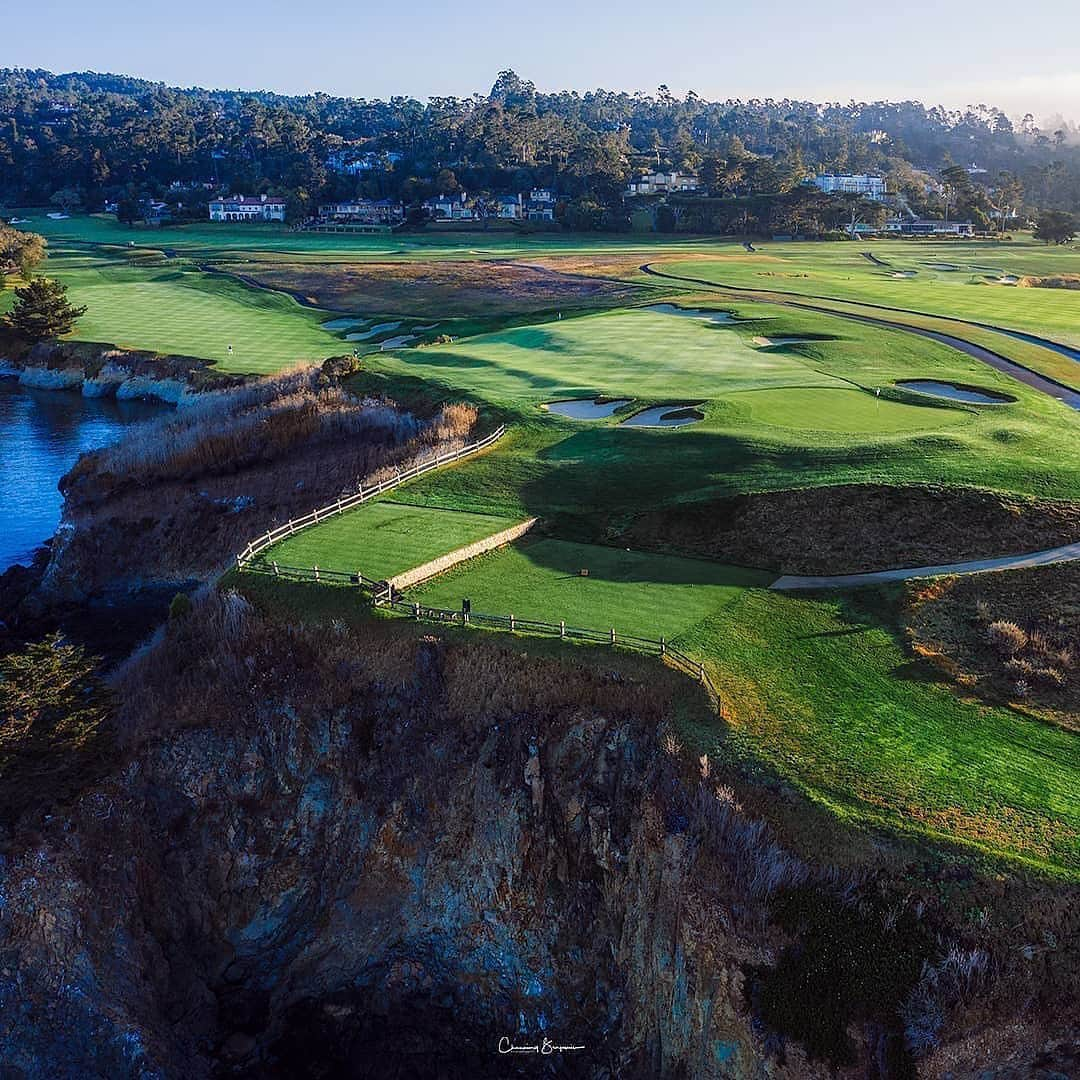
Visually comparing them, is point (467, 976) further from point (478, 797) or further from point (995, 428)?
point (995, 428)

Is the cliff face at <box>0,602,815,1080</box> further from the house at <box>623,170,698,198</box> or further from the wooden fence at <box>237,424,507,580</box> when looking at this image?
the house at <box>623,170,698,198</box>

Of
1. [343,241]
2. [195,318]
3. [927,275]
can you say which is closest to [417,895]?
[195,318]

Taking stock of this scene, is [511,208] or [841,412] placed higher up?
[511,208]

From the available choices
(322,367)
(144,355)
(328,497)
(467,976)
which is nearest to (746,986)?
(467,976)

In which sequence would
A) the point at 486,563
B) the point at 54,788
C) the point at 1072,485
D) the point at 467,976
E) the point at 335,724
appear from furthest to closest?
1. the point at 1072,485
2. the point at 486,563
3. the point at 335,724
4. the point at 54,788
5. the point at 467,976

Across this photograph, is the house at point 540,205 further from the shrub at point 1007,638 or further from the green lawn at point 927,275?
the shrub at point 1007,638

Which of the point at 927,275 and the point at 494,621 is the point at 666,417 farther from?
the point at 927,275
